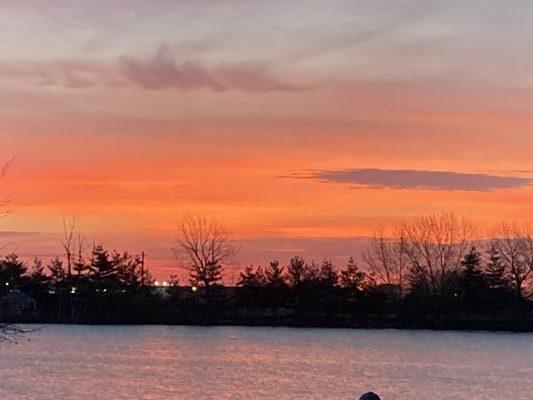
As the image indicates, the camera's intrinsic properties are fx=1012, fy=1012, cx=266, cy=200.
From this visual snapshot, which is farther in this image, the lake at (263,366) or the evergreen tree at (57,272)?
the evergreen tree at (57,272)

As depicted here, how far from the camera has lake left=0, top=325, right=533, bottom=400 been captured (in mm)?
34625

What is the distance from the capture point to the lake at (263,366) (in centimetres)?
3462

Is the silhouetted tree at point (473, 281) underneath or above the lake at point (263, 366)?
above

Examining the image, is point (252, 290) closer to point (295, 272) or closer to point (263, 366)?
point (295, 272)

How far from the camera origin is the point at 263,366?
4434 centimetres

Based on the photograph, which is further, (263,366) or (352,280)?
(352,280)

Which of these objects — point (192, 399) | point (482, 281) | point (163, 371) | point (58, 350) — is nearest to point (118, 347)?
point (58, 350)

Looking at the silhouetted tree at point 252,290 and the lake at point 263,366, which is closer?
the lake at point 263,366

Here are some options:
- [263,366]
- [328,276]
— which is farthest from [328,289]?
[263,366]

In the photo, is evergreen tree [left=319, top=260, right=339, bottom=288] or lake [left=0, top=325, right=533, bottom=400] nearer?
lake [left=0, top=325, right=533, bottom=400]

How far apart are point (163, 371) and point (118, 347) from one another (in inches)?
546

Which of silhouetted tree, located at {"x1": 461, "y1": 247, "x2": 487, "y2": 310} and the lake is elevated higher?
silhouetted tree, located at {"x1": 461, "y1": 247, "x2": 487, "y2": 310}

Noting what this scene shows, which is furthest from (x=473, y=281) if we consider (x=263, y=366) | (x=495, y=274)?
(x=263, y=366)

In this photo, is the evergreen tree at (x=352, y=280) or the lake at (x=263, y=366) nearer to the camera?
the lake at (x=263, y=366)
